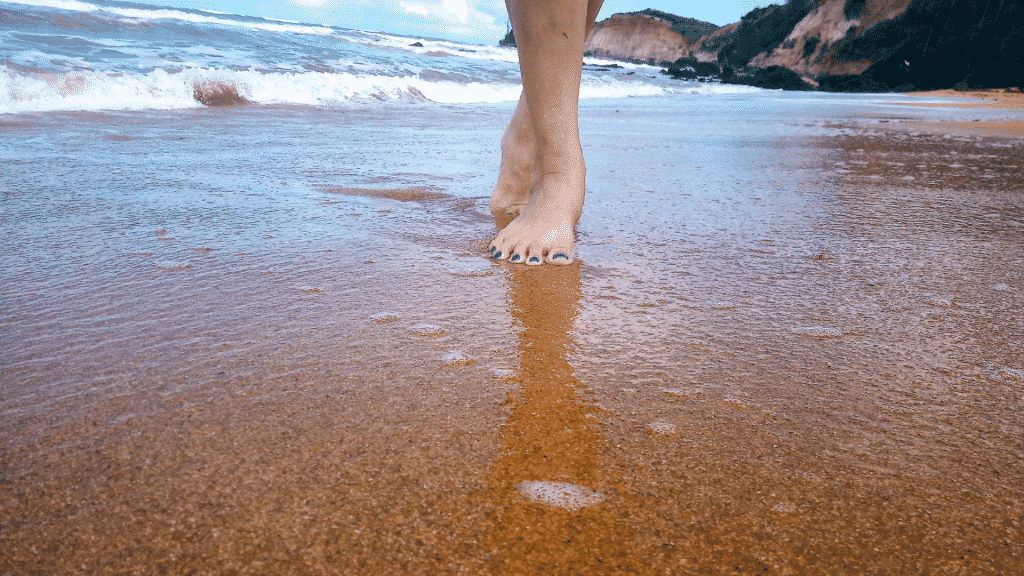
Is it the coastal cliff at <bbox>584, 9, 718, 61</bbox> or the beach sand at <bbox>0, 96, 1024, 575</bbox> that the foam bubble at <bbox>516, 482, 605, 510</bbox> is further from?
the coastal cliff at <bbox>584, 9, 718, 61</bbox>

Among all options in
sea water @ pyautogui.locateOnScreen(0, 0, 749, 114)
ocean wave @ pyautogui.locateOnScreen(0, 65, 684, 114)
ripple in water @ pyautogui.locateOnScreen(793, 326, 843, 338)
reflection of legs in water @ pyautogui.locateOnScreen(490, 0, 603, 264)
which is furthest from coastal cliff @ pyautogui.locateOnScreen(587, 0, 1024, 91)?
ripple in water @ pyautogui.locateOnScreen(793, 326, 843, 338)

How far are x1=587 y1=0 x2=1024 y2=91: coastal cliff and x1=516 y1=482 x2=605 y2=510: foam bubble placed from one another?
21.9 metres

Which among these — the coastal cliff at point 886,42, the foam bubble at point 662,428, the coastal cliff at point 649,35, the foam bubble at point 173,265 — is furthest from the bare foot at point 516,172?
the coastal cliff at point 649,35

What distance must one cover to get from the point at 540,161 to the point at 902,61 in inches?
965

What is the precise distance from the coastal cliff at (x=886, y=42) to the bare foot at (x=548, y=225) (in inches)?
824

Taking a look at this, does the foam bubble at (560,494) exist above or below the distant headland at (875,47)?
below

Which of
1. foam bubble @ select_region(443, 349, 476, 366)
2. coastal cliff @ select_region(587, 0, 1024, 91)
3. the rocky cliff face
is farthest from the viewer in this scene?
the rocky cliff face

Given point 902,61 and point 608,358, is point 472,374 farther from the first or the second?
point 902,61

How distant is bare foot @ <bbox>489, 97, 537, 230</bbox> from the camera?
1.90m

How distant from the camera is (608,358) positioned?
876mm

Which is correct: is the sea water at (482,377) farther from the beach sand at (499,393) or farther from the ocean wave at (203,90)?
the ocean wave at (203,90)

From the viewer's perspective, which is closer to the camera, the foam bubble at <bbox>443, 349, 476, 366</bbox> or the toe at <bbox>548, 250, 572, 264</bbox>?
the foam bubble at <bbox>443, 349, 476, 366</bbox>

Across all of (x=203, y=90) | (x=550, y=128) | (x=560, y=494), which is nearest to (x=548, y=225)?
(x=550, y=128)

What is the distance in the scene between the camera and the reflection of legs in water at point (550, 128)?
56.6 inches
